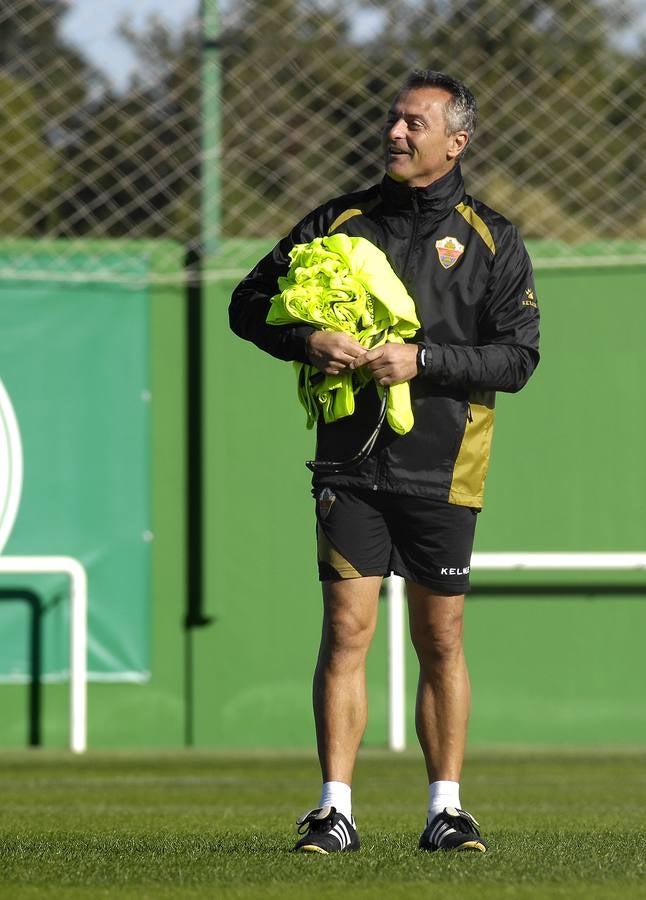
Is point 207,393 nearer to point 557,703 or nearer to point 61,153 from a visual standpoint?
point 557,703

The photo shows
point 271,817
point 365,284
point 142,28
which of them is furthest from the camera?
point 142,28

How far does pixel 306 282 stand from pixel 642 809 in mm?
2534

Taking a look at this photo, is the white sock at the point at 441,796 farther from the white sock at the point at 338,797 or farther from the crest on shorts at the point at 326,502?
the crest on shorts at the point at 326,502

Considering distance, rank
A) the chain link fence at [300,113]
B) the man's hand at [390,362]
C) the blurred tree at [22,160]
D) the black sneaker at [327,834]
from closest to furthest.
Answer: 1. the black sneaker at [327,834]
2. the man's hand at [390,362]
3. the chain link fence at [300,113]
4. the blurred tree at [22,160]

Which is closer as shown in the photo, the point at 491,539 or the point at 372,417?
the point at 372,417

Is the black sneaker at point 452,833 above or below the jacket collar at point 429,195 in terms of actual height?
below

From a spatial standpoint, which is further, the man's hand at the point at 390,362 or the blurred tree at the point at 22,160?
the blurred tree at the point at 22,160

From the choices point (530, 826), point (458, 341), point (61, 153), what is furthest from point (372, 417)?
point (61, 153)

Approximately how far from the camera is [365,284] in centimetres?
453

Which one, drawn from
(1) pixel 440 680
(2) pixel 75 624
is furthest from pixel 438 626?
(2) pixel 75 624

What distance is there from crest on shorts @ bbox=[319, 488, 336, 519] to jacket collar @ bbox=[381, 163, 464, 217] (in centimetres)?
77

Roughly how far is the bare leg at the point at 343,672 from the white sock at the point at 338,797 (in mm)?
50

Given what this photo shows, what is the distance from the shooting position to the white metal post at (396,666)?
8.59 metres

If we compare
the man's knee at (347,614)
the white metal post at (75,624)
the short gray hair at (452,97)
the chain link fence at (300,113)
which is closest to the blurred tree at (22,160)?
the chain link fence at (300,113)
